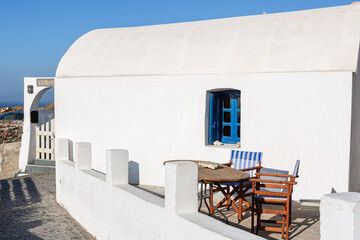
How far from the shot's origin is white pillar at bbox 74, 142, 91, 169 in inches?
307

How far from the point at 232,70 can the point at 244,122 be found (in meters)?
1.11

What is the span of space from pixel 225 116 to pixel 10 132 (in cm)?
1523

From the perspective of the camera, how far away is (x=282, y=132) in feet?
26.0

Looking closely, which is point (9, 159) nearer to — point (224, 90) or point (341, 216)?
point (224, 90)

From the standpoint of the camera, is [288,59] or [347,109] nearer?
[347,109]

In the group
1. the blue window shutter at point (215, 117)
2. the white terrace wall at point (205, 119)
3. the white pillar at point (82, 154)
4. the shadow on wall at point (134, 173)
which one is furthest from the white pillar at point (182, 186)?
the shadow on wall at point (134, 173)

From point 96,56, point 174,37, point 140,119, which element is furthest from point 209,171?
point 96,56

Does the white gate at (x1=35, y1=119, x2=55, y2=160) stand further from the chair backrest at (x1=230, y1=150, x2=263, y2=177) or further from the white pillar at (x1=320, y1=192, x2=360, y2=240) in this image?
the white pillar at (x1=320, y1=192, x2=360, y2=240)

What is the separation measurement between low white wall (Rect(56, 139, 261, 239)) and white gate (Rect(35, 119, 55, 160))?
3.66 m

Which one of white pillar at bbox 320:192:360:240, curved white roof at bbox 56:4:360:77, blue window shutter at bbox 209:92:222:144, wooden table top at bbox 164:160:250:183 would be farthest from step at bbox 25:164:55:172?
white pillar at bbox 320:192:360:240

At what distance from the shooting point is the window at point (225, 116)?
8.90 metres

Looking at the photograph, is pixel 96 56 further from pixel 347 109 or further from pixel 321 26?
pixel 347 109

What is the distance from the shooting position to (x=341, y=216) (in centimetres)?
289

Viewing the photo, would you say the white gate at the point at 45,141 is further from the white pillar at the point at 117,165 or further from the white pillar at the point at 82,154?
the white pillar at the point at 117,165
